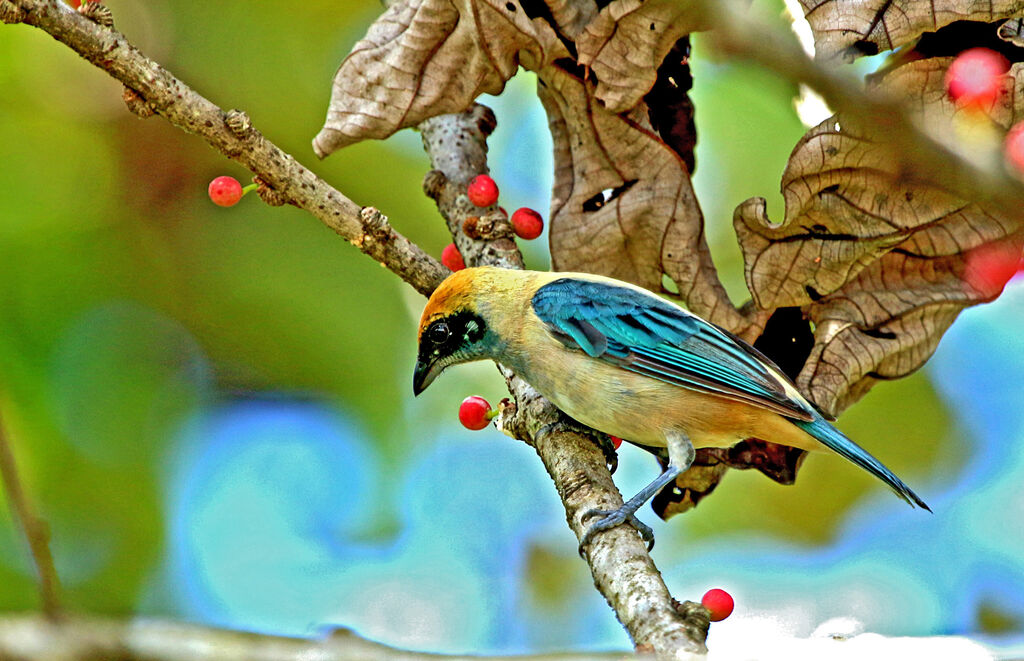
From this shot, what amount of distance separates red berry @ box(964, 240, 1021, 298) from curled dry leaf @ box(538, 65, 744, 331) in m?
0.90

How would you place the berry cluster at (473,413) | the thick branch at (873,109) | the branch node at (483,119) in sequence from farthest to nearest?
the branch node at (483,119)
the berry cluster at (473,413)
the thick branch at (873,109)

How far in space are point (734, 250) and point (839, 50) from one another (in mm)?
2343

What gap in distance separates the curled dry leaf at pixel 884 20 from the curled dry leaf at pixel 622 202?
831mm

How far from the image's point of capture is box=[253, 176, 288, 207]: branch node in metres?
3.45

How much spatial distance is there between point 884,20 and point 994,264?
1.07 meters

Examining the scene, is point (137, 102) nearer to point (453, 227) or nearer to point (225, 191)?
point (225, 191)

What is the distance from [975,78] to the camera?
9.96 ft

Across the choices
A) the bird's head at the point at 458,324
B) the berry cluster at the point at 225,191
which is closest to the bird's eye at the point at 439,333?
the bird's head at the point at 458,324

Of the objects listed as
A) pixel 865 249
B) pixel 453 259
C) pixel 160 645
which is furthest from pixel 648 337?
pixel 160 645

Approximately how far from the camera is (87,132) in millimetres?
4891

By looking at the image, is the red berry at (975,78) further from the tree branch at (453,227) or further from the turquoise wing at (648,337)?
the tree branch at (453,227)

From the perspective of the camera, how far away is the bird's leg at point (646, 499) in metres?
2.93

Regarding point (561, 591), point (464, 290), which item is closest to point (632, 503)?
point (464, 290)

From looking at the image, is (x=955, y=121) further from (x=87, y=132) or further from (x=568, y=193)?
(x=87, y=132)
